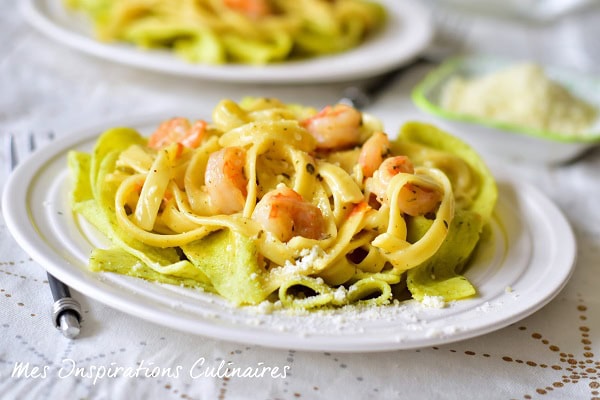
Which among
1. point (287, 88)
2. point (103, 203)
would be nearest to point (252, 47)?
point (287, 88)

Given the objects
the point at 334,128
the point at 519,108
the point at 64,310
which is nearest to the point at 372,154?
the point at 334,128

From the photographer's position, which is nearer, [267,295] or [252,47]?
[267,295]

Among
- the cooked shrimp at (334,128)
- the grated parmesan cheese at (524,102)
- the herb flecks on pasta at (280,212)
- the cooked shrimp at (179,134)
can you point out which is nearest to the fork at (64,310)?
the herb flecks on pasta at (280,212)

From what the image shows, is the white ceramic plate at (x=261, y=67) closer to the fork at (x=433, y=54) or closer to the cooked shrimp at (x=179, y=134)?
the fork at (x=433, y=54)

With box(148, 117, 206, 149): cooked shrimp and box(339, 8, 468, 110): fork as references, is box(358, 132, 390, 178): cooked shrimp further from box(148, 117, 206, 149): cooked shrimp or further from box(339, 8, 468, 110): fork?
box(339, 8, 468, 110): fork

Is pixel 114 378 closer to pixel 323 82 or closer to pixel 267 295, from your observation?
pixel 267 295

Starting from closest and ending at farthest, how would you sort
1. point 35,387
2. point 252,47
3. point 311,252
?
point 35,387
point 311,252
point 252,47
